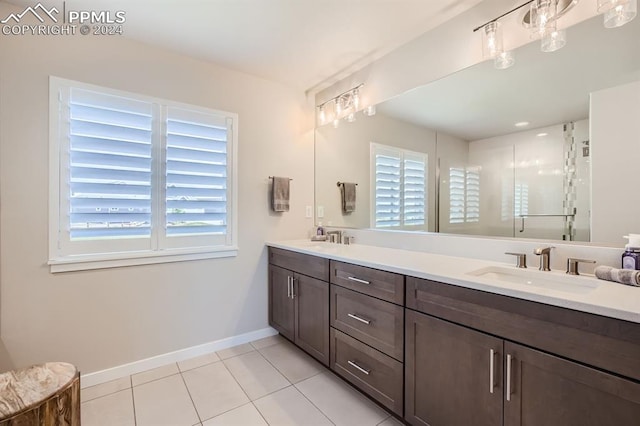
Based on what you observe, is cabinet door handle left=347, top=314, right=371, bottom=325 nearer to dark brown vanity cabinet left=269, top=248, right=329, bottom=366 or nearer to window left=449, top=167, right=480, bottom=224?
dark brown vanity cabinet left=269, top=248, right=329, bottom=366

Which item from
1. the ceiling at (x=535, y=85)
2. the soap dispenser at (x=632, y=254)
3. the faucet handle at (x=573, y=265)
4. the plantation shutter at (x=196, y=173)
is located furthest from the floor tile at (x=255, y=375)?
the ceiling at (x=535, y=85)

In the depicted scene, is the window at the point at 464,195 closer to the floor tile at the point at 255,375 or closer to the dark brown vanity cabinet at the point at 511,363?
the dark brown vanity cabinet at the point at 511,363

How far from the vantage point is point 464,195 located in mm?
1937

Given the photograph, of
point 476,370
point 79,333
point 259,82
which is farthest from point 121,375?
point 259,82

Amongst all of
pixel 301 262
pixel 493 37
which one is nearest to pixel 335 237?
pixel 301 262

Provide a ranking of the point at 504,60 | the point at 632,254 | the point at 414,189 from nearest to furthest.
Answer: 1. the point at 632,254
2. the point at 504,60
3. the point at 414,189

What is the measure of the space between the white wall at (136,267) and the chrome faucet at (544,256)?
6.67 ft

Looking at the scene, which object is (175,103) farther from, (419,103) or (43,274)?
(419,103)

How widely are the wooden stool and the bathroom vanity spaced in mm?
1397

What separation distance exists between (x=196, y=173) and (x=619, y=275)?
264cm

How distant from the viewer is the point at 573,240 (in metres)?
1.47

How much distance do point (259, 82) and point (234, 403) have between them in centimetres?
261

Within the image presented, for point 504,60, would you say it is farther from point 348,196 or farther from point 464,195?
point 348,196

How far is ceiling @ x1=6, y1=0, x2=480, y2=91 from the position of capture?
1.80m
